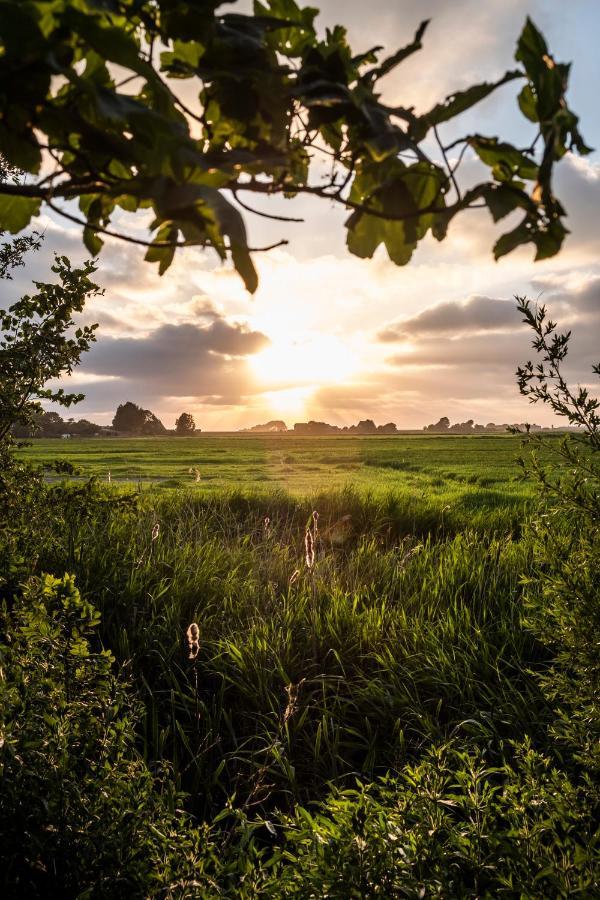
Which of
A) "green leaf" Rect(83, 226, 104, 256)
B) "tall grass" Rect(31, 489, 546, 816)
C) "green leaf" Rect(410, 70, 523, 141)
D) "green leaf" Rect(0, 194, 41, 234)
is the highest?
"green leaf" Rect(410, 70, 523, 141)

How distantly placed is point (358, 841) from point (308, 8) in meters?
2.44

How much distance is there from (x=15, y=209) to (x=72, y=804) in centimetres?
211

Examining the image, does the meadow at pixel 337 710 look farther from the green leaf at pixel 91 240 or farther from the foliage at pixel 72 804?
the green leaf at pixel 91 240

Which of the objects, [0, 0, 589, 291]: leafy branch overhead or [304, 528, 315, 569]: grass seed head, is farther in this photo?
[304, 528, 315, 569]: grass seed head

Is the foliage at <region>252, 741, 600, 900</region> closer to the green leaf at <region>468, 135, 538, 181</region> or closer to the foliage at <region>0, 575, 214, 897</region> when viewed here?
the foliage at <region>0, 575, 214, 897</region>

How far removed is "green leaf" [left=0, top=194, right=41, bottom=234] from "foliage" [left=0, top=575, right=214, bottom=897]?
1.77 metres

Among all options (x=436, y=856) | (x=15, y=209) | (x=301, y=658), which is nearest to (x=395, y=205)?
(x=15, y=209)

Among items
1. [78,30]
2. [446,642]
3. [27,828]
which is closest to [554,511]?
[446,642]

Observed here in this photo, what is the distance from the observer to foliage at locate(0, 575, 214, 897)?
2123 mm

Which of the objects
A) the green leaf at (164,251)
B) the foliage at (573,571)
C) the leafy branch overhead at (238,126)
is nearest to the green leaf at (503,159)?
the leafy branch overhead at (238,126)

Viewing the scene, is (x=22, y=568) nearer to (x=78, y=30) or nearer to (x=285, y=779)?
(x=285, y=779)

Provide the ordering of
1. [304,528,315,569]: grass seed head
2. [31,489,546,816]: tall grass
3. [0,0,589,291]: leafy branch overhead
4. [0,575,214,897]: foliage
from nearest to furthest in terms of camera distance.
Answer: [0,0,589,291]: leafy branch overhead → [0,575,214,897]: foliage → [31,489,546,816]: tall grass → [304,528,315,569]: grass seed head

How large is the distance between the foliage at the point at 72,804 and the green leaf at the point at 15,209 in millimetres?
1769

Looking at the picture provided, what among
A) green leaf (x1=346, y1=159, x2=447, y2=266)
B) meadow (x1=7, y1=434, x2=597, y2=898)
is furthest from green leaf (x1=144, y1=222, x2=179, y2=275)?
meadow (x1=7, y1=434, x2=597, y2=898)
